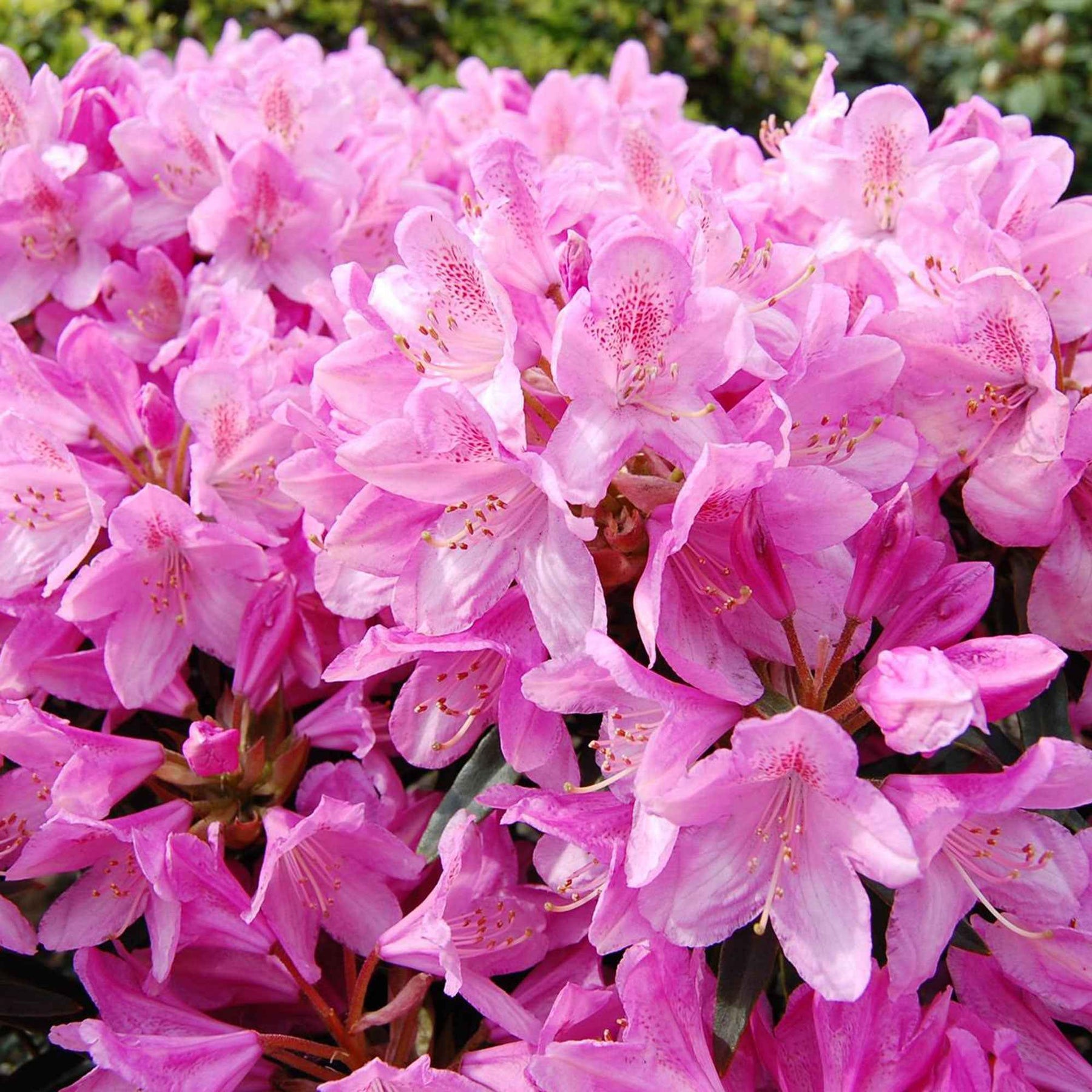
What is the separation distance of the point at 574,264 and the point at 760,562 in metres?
0.26

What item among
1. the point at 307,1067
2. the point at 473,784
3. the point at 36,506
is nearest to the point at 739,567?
the point at 473,784

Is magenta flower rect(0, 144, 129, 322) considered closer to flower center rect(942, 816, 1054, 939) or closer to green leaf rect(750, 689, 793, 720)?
green leaf rect(750, 689, 793, 720)

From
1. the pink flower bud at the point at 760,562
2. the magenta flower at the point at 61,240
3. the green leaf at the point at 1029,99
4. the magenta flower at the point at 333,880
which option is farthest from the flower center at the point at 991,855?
the green leaf at the point at 1029,99

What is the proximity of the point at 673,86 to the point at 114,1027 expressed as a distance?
152 cm

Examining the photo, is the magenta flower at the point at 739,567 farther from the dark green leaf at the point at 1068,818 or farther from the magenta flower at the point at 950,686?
the dark green leaf at the point at 1068,818

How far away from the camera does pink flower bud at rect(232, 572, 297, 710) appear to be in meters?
1.15

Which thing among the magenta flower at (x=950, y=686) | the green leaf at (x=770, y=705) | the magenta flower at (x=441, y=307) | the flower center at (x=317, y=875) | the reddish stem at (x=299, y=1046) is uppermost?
the magenta flower at (x=441, y=307)

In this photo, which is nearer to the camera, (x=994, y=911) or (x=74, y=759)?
(x=994, y=911)

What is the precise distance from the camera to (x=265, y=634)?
1157 millimetres

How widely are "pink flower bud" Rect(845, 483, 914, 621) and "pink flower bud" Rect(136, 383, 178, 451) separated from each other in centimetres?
67

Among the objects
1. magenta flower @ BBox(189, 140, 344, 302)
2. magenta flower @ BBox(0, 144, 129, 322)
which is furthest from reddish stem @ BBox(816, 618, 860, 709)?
magenta flower @ BBox(0, 144, 129, 322)

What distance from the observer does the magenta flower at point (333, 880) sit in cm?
106

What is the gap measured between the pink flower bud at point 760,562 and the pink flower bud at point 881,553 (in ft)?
0.19

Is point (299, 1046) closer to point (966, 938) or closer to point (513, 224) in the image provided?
point (966, 938)
